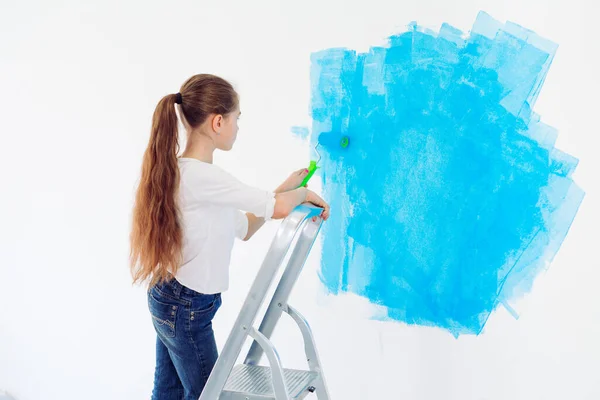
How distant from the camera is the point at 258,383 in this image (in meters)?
1.40

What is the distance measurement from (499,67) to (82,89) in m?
1.34

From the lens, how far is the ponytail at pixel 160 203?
1397 millimetres

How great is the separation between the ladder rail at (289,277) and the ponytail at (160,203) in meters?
0.23

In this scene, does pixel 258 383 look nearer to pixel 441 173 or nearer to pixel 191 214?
pixel 191 214

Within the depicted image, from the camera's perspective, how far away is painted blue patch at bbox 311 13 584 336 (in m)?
1.62

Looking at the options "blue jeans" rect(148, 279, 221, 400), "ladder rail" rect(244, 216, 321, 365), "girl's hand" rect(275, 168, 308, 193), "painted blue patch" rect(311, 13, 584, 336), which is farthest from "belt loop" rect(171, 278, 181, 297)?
"painted blue patch" rect(311, 13, 584, 336)

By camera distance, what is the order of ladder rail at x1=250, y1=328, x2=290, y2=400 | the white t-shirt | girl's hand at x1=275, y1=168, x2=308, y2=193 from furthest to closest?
girl's hand at x1=275, y1=168, x2=308, y2=193, the white t-shirt, ladder rail at x1=250, y1=328, x2=290, y2=400

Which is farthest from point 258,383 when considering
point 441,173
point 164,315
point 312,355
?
point 441,173

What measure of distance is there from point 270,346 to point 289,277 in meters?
0.21

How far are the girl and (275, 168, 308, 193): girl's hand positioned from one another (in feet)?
0.39

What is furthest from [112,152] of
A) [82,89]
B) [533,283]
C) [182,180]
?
[533,283]

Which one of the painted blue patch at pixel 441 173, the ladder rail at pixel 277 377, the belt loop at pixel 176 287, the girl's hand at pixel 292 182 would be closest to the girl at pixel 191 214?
the belt loop at pixel 176 287

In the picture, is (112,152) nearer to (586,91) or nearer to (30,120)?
(30,120)

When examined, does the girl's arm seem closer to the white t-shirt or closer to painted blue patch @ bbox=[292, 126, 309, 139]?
the white t-shirt
